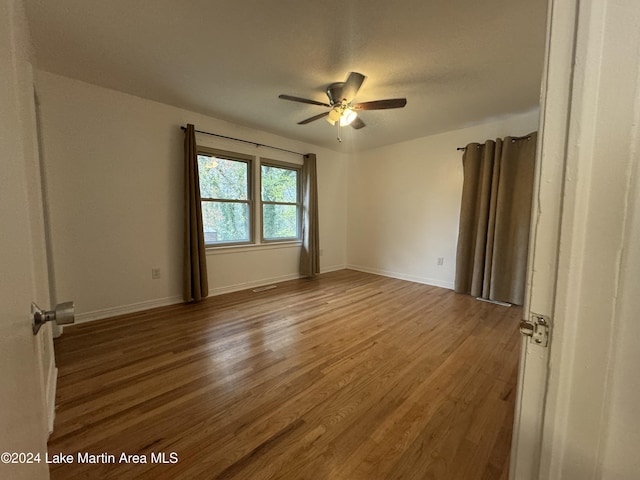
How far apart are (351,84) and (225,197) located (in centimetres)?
222

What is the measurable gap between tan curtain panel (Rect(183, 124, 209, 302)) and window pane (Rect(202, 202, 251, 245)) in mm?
272

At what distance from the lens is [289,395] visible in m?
1.56

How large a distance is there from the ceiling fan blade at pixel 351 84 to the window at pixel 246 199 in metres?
1.84

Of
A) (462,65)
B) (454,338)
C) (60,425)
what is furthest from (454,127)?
(60,425)

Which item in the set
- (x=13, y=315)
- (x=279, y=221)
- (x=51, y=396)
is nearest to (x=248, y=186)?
(x=279, y=221)

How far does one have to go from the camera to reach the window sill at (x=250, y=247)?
3.40 metres

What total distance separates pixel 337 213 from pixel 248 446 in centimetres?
418

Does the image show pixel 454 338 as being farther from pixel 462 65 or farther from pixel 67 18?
pixel 67 18

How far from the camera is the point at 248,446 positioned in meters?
1.22

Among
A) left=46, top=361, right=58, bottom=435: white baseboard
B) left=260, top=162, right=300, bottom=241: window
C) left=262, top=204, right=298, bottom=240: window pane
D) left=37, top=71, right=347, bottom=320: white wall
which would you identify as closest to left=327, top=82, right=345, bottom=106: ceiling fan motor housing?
left=37, top=71, right=347, bottom=320: white wall

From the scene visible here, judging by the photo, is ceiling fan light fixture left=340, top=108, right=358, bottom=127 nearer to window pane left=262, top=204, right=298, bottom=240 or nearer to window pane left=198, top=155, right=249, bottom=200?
window pane left=198, top=155, right=249, bottom=200

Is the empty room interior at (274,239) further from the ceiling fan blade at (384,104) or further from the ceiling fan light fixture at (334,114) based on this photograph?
the ceiling fan light fixture at (334,114)

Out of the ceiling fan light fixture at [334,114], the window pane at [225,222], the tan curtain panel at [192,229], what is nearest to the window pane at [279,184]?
the window pane at [225,222]

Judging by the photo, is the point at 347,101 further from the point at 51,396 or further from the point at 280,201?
the point at 51,396
